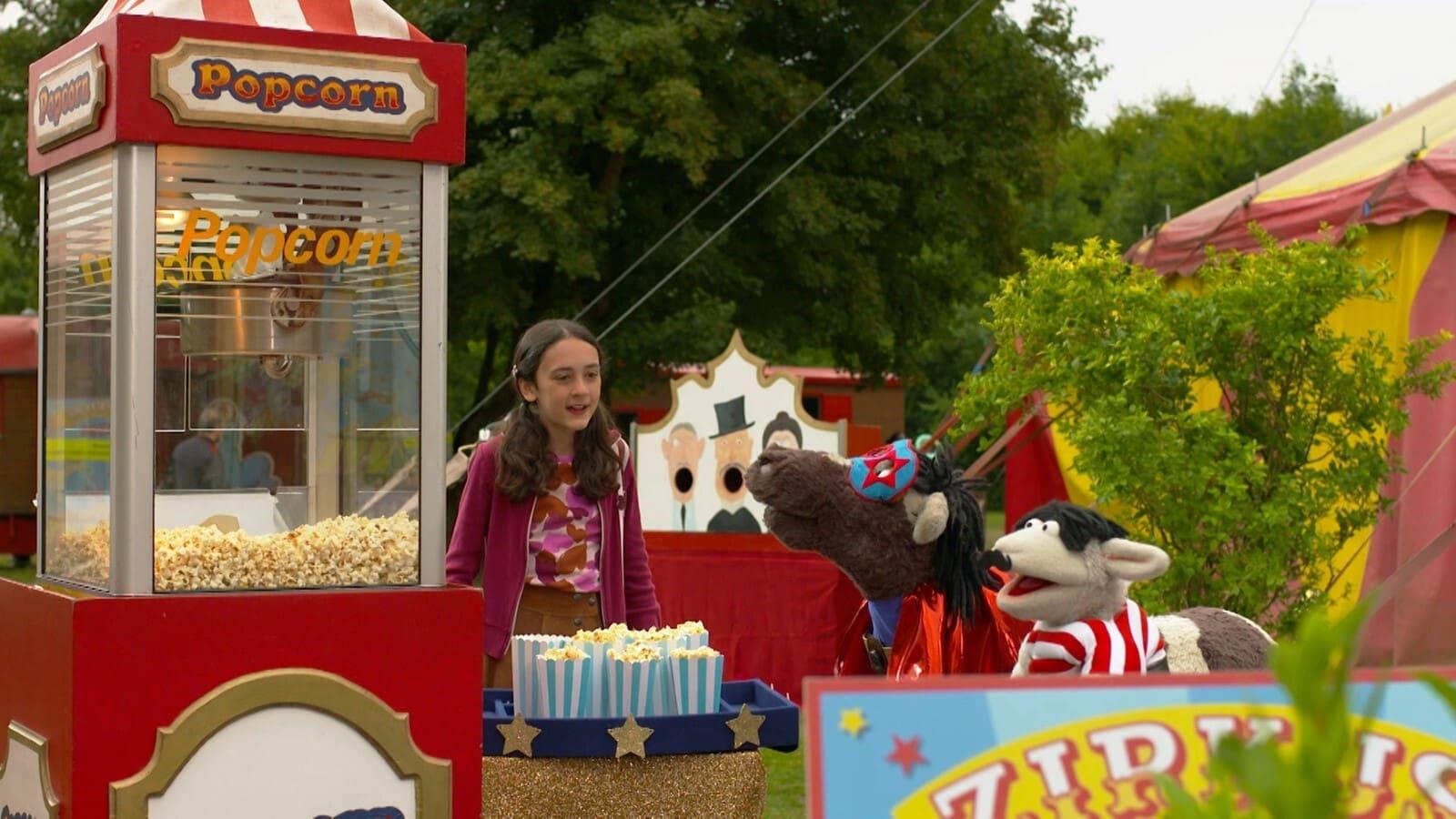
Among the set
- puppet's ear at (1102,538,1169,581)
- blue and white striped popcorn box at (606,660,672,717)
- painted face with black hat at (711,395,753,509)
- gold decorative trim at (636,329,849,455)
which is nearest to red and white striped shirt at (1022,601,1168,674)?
puppet's ear at (1102,538,1169,581)

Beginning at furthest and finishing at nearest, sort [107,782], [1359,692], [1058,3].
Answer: [1058,3] → [107,782] → [1359,692]

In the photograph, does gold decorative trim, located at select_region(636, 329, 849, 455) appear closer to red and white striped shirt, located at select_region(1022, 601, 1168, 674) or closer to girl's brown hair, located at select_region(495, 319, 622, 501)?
girl's brown hair, located at select_region(495, 319, 622, 501)

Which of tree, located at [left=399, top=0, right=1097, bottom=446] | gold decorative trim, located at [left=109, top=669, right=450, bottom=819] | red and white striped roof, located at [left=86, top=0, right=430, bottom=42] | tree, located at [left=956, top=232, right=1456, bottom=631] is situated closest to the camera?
gold decorative trim, located at [left=109, top=669, right=450, bottom=819]

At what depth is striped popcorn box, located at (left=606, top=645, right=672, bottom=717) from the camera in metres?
3.41

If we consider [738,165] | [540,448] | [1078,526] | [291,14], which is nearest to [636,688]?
[540,448]

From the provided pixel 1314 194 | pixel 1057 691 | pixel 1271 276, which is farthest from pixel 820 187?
pixel 1057 691

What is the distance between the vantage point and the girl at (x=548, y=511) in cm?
398

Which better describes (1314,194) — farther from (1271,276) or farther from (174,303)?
(174,303)

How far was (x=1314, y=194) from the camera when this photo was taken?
8328mm

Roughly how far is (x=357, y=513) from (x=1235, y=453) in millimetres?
3635

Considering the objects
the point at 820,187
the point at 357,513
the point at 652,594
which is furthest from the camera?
the point at 820,187

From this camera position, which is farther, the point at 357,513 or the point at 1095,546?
the point at 1095,546

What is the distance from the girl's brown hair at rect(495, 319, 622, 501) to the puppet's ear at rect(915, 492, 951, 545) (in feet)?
2.53

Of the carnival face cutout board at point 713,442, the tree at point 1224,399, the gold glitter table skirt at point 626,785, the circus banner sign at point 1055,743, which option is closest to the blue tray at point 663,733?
the gold glitter table skirt at point 626,785
